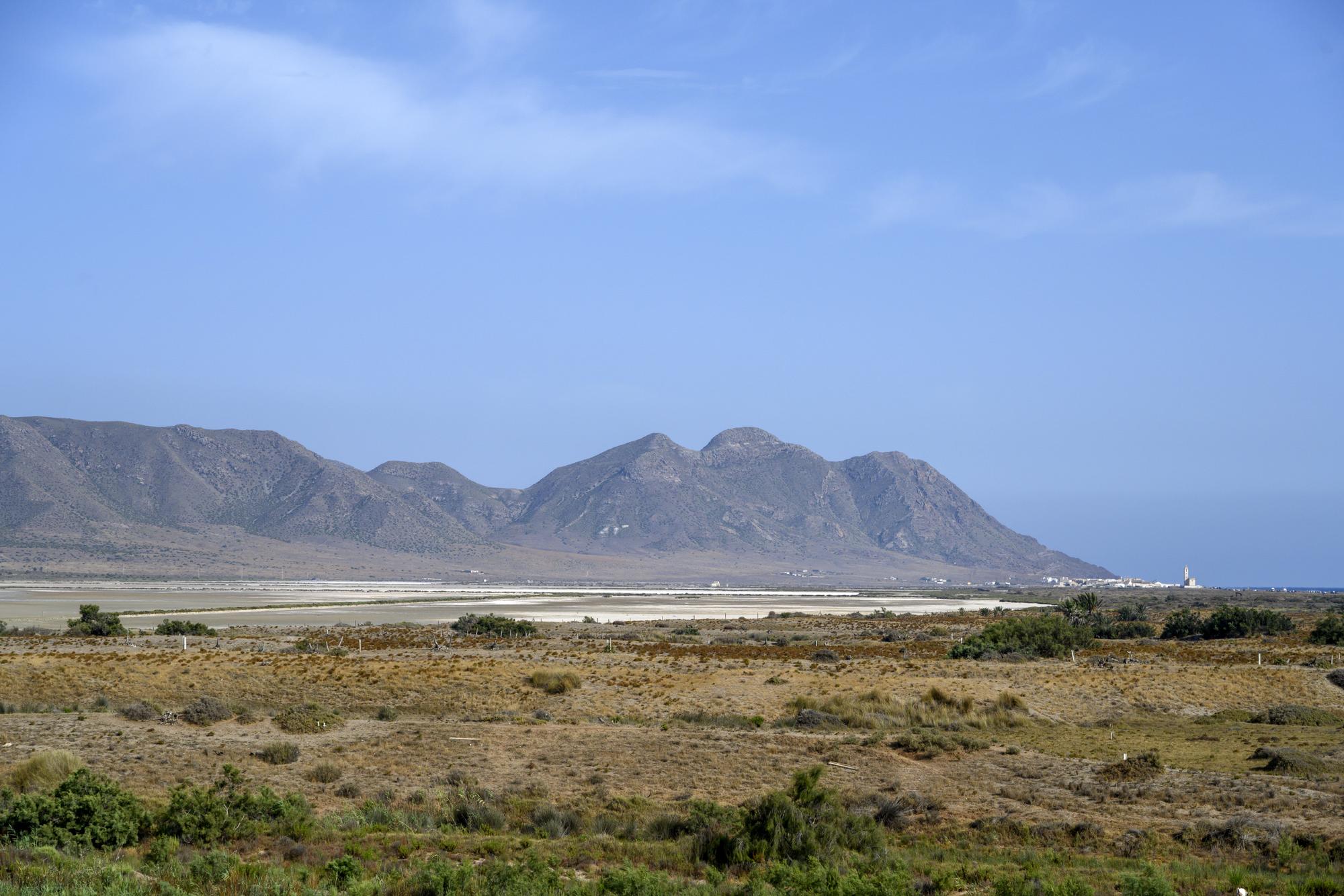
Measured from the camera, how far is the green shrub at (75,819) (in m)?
12.4

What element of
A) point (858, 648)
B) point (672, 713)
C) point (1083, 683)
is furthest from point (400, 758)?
point (858, 648)

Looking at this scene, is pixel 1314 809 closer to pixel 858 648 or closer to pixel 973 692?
pixel 973 692

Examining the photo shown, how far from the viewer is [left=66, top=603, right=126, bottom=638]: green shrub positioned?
44.9m

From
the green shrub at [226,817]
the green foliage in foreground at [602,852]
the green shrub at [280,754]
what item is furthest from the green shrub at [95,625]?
the green shrub at [226,817]

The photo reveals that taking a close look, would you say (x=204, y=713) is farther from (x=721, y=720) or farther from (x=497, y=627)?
(x=497, y=627)

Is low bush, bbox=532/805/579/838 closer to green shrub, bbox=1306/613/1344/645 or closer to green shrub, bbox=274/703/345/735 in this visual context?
green shrub, bbox=274/703/345/735

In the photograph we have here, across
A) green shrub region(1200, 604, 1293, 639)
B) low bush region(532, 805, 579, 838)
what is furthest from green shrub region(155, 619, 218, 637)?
green shrub region(1200, 604, 1293, 639)

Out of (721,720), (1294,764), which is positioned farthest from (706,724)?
(1294,764)

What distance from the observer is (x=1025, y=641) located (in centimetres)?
4247

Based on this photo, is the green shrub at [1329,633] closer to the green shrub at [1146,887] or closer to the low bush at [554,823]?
the green shrub at [1146,887]

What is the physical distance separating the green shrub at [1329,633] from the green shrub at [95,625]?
1905 inches

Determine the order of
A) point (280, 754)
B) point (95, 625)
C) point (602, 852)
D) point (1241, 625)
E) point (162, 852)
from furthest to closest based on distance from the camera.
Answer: point (1241, 625)
point (95, 625)
point (280, 754)
point (602, 852)
point (162, 852)

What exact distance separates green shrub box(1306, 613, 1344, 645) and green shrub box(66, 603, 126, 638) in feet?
159

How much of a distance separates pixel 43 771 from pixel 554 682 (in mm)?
13798
